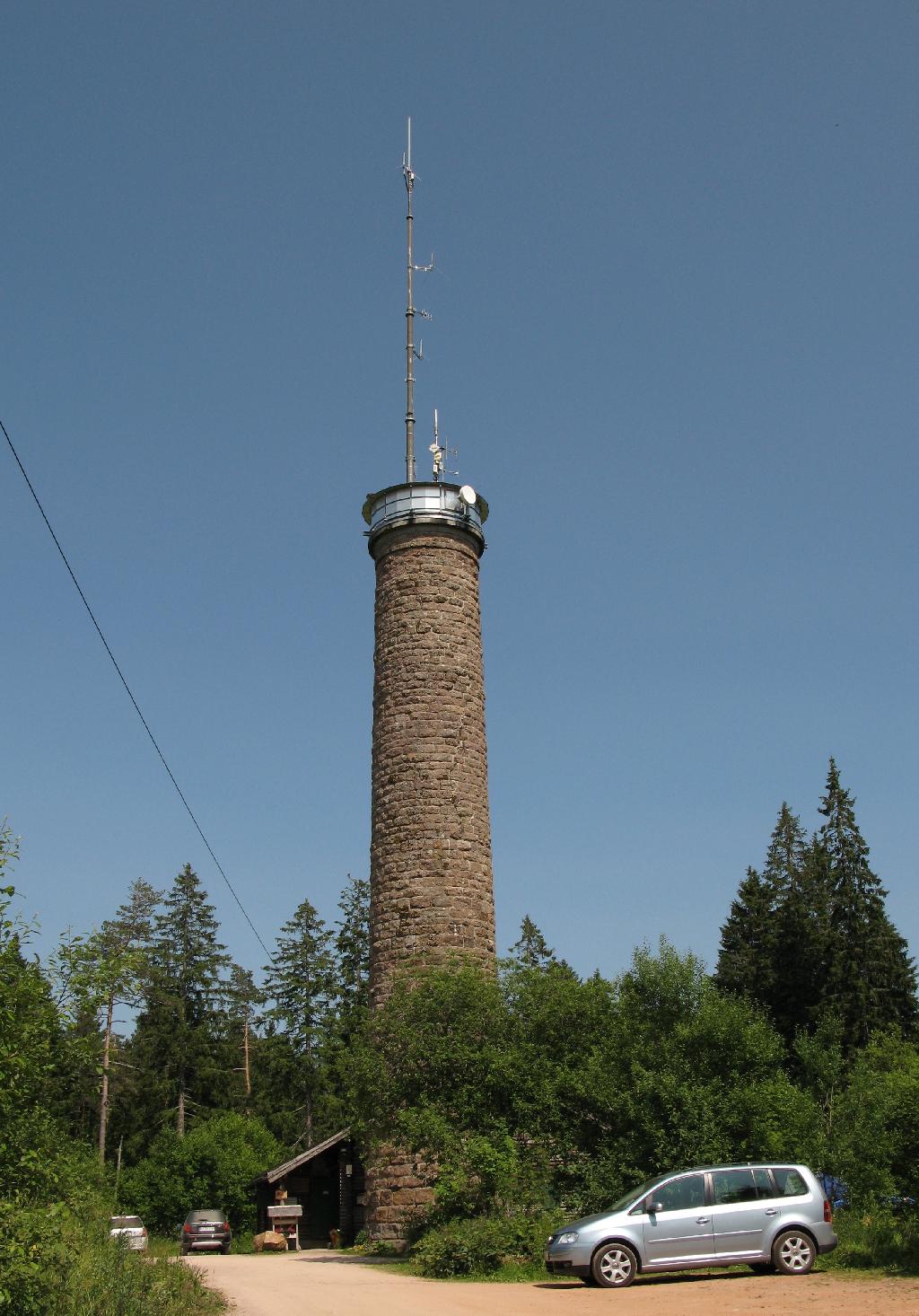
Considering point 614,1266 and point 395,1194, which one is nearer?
point 614,1266

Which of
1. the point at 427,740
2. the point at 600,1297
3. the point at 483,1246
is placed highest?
the point at 427,740

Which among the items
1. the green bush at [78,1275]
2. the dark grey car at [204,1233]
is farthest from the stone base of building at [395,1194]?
the dark grey car at [204,1233]

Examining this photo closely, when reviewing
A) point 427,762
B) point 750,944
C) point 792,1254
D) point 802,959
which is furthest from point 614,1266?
point 750,944

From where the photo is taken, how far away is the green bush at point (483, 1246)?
16.7 m

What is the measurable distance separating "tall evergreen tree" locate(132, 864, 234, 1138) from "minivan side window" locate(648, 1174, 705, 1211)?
35.8 meters

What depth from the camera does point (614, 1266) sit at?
1373cm

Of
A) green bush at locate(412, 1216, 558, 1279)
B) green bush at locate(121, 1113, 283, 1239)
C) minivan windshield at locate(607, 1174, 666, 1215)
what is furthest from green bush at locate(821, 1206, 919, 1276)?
green bush at locate(121, 1113, 283, 1239)

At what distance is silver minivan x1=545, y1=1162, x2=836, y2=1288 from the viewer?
13766 millimetres

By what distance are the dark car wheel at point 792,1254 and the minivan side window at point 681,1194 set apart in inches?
40.4

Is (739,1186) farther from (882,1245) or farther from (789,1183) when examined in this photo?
(882,1245)

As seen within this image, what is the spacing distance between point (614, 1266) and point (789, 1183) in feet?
7.66

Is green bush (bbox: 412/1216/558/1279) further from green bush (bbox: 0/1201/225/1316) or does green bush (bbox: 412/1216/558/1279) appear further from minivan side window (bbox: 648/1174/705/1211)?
minivan side window (bbox: 648/1174/705/1211)

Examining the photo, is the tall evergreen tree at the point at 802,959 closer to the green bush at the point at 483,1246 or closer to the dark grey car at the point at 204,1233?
the dark grey car at the point at 204,1233

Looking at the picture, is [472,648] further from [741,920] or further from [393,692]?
[741,920]
